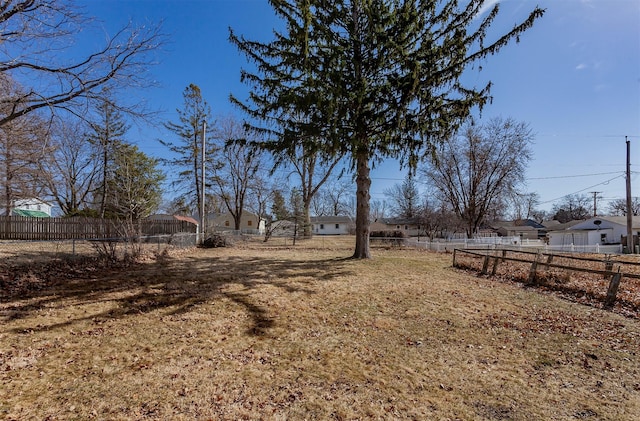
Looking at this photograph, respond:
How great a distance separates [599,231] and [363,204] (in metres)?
36.5

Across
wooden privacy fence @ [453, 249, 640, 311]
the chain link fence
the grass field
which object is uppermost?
the chain link fence

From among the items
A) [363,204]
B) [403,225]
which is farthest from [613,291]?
[403,225]

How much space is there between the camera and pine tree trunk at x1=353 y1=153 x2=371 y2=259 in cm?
1191

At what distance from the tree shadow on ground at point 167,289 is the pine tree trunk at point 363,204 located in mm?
2448

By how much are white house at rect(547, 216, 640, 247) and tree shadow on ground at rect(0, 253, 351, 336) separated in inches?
1368

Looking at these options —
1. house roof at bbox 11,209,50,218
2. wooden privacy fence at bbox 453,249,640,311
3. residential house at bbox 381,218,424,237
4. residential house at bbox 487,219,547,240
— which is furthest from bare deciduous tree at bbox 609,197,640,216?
house roof at bbox 11,209,50,218

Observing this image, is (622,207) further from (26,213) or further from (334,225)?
(26,213)

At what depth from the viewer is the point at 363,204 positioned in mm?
11945

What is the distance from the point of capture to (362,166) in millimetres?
11898

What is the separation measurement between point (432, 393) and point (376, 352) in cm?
104

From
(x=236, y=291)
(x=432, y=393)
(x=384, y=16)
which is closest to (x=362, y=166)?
(x=384, y=16)

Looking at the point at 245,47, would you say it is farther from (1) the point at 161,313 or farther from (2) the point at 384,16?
(1) the point at 161,313

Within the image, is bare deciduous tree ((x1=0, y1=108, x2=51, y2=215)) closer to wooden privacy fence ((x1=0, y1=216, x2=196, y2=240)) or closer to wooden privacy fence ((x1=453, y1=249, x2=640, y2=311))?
wooden privacy fence ((x1=0, y1=216, x2=196, y2=240))

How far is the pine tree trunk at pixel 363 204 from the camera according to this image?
11.9 metres
